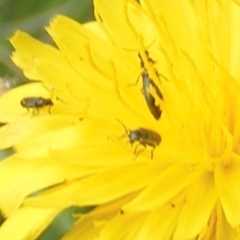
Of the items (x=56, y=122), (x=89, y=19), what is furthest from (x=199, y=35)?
(x=89, y=19)

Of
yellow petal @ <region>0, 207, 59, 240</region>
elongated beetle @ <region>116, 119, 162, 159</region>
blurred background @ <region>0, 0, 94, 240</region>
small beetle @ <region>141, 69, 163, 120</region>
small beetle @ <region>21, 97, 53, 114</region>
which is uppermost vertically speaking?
blurred background @ <region>0, 0, 94, 240</region>

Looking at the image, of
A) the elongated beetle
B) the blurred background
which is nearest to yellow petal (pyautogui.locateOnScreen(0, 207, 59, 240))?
the elongated beetle

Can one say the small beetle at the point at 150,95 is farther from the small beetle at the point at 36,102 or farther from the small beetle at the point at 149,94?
the small beetle at the point at 36,102

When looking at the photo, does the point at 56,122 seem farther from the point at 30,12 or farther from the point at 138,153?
the point at 30,12

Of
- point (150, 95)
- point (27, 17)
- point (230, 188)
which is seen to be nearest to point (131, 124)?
point (150, 95)

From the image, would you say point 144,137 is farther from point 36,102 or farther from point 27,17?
point 27,17

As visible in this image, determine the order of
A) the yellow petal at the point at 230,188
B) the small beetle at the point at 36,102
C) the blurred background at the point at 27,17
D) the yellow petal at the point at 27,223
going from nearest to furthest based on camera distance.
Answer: the yellow petal at the point at 230,188 < the yellow petal at the point at 27,223 < the small beetle at the point at 36,102 < the blurred background at the point at 27,17

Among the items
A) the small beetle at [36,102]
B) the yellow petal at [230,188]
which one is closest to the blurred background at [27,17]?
the small beetle at [36,102]

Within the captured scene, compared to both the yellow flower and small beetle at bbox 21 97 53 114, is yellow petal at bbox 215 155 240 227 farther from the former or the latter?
small beetle at bbox 21 97 53 114

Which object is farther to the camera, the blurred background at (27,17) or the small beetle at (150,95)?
the blurred background at (27,17)
